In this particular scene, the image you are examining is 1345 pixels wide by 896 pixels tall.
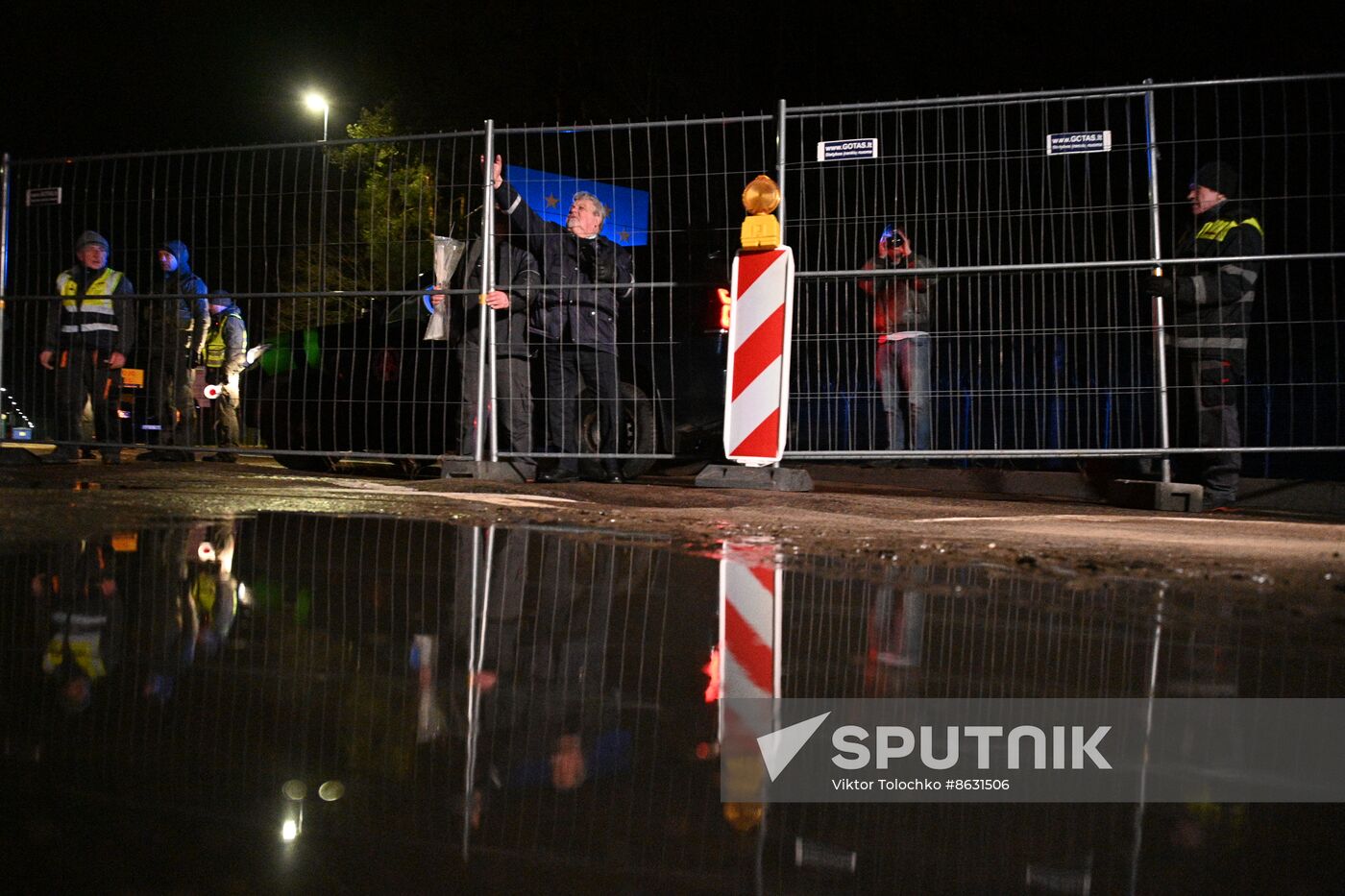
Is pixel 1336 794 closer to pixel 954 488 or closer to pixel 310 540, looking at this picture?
pixel 310 540

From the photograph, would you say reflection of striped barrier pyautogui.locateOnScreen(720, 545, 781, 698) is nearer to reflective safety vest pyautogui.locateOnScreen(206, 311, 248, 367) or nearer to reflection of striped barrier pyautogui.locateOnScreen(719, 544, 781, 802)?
reflection of striped barrier pyautogui.locateOnScreen(719, 544, 781, 802)

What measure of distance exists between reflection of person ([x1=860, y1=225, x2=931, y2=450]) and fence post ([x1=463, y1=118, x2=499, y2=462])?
2862mm

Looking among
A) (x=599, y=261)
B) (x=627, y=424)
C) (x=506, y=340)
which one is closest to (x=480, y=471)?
(x=506, y=340)

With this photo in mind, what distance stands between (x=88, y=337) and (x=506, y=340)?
4.61 metres

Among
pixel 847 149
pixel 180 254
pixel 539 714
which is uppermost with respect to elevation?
pixel 847 149

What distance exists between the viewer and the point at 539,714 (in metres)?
2.36

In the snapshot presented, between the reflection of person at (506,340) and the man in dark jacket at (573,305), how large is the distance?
0.41 feet

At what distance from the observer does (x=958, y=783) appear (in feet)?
6.56

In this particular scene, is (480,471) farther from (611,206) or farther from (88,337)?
(88,337)

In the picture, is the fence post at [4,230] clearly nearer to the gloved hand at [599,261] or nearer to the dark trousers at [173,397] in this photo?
the dark trousers at [173,397]

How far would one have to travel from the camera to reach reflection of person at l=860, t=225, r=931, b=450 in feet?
32.2

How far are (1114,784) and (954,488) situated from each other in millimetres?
9754

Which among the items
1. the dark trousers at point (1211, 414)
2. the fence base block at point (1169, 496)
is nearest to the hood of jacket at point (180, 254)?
the fence base block at point (1169, 496)

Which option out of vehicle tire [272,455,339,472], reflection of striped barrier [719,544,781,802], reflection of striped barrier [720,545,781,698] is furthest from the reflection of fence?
reflection of striped barrier [719,544,781,802]
